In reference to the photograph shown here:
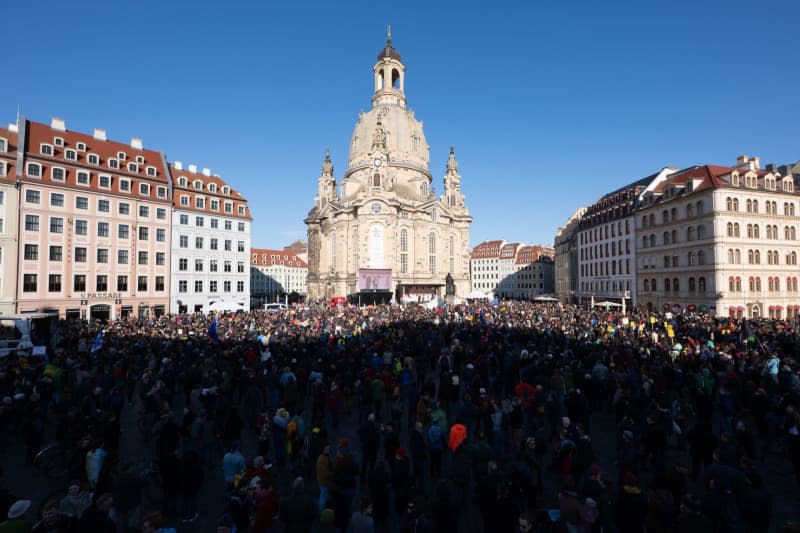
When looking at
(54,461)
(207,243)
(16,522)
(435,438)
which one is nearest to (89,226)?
(207,243)

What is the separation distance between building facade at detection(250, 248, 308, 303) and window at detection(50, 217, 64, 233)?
234 ft

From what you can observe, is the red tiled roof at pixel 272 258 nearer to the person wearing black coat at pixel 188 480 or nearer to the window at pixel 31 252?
the window at pixel 31 252

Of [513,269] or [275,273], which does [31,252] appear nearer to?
[275,273]

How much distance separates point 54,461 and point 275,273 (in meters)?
114

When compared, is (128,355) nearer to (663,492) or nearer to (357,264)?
(663,492)

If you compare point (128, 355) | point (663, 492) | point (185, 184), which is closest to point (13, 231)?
point (185, 184)

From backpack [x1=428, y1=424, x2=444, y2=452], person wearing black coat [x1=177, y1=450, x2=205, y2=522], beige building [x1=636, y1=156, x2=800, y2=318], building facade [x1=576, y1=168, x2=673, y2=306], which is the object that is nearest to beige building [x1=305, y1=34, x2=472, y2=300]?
A: building facade [x1=576, y1=168, x2=673, y2=306]

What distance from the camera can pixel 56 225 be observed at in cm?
3775

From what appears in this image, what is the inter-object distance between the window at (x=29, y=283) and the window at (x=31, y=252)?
4.83 ft

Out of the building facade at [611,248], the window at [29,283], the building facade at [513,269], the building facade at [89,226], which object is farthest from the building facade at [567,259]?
the window at [29,283]

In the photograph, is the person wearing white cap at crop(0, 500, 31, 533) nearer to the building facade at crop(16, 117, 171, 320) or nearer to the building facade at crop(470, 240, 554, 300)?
the building facade at crop(16, 117, 171, 320)

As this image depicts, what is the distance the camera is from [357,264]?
238 feet

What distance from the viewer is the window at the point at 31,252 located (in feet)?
118

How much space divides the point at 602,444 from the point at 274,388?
10278 millimetres
